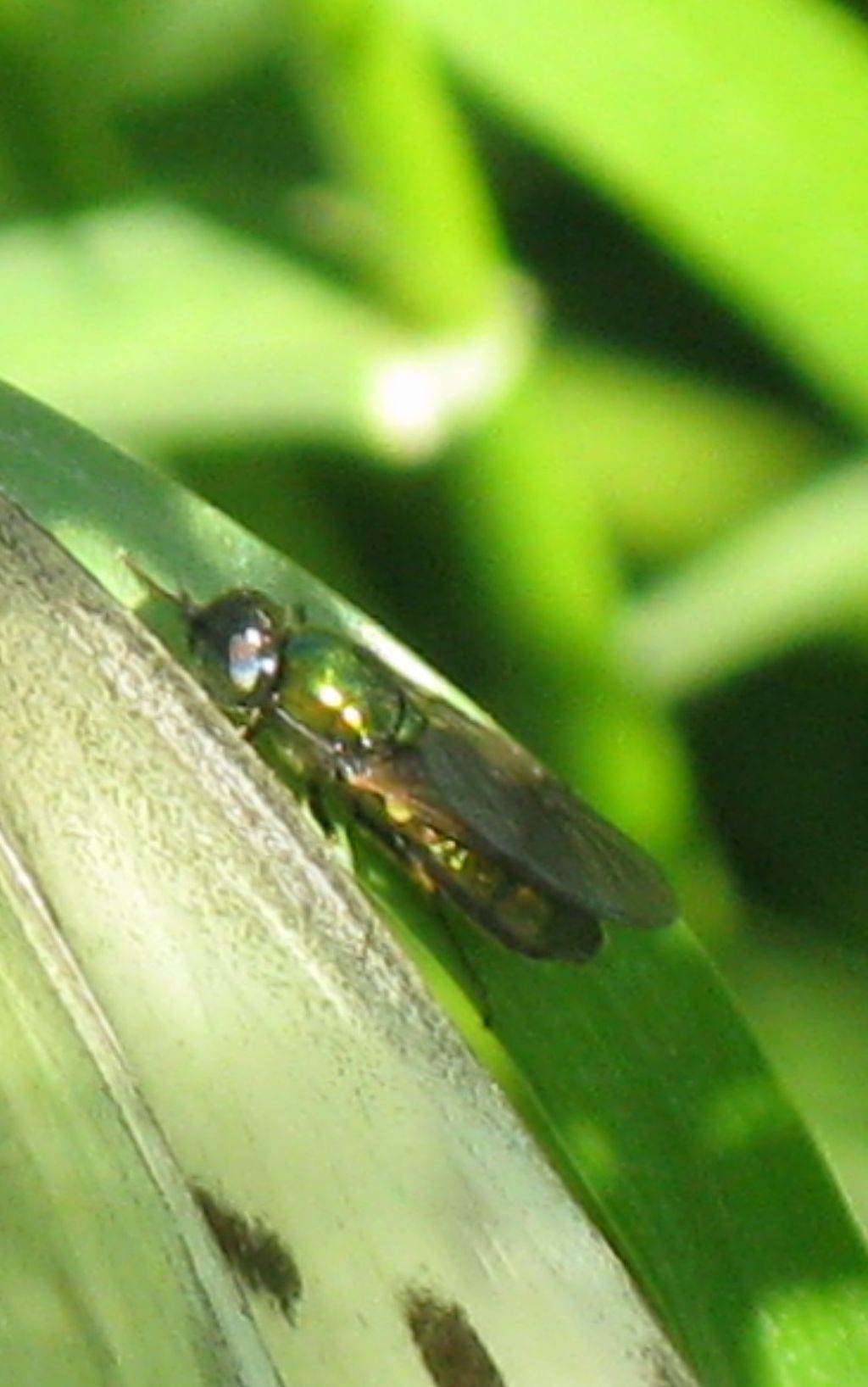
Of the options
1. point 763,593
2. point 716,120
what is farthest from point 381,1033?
point 763,593

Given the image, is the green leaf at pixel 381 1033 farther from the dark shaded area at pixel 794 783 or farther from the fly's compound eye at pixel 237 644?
the dark shaded area at pixel 794 783

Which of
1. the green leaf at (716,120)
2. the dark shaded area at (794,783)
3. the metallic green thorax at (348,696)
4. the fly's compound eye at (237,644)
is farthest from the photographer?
the dark shaded area at (794,783)

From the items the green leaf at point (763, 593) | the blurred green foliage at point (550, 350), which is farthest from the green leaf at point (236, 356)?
the green leaf at point (763, 593)

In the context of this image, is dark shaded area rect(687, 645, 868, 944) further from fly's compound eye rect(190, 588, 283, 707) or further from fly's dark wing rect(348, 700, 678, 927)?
fly's compound eye rect(190, 588, 283, 707)

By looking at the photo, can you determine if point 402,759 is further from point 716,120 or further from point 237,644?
point 716,120

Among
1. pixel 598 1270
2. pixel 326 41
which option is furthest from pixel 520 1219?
pixel 326 41
